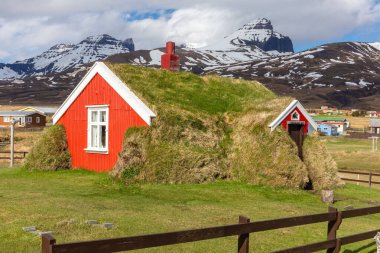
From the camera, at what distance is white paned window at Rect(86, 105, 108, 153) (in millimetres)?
20672

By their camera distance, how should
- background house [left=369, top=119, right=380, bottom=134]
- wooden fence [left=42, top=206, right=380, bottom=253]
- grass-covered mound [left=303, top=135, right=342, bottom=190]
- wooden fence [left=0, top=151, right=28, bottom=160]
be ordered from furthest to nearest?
background house [left=369, top=119, right=380, bottom=134], wooden fence [left=0, top=151, right=28, bottom=160], grass-covered mound [left=303, top=135, right=342, bottom=190], wooden fence [left=42, top=206, right=380, bottom=253]

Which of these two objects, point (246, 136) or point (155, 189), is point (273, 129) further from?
point (155, 189)

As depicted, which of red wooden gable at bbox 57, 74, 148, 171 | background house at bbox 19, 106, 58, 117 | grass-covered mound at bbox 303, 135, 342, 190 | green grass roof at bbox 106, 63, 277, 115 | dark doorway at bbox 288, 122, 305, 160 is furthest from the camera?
background house at bbox 19, 106, 58, 117

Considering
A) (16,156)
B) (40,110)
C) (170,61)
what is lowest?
(16,156)

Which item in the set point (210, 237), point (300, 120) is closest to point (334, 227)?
point (210, 237)

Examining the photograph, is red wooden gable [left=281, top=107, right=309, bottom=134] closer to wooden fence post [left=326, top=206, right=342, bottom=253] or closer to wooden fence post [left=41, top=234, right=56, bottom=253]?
wooden fence post [left=326, top=206, right=342, bottom=253]

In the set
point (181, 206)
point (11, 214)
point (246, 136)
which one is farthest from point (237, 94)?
point (11, 214)

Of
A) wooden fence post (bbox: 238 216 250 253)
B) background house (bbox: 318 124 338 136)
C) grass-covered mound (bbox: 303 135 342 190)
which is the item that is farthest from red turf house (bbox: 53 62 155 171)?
background house (bbox: 318 124 338 136)

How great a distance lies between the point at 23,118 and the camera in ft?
335

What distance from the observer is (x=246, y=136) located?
20.2 metres

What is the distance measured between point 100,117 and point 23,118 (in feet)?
289

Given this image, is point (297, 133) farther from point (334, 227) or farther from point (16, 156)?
point (16, 156)

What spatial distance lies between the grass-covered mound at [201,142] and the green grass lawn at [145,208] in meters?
0.70

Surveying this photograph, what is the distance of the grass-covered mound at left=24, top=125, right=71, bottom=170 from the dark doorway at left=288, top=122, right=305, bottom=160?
36.2ft
